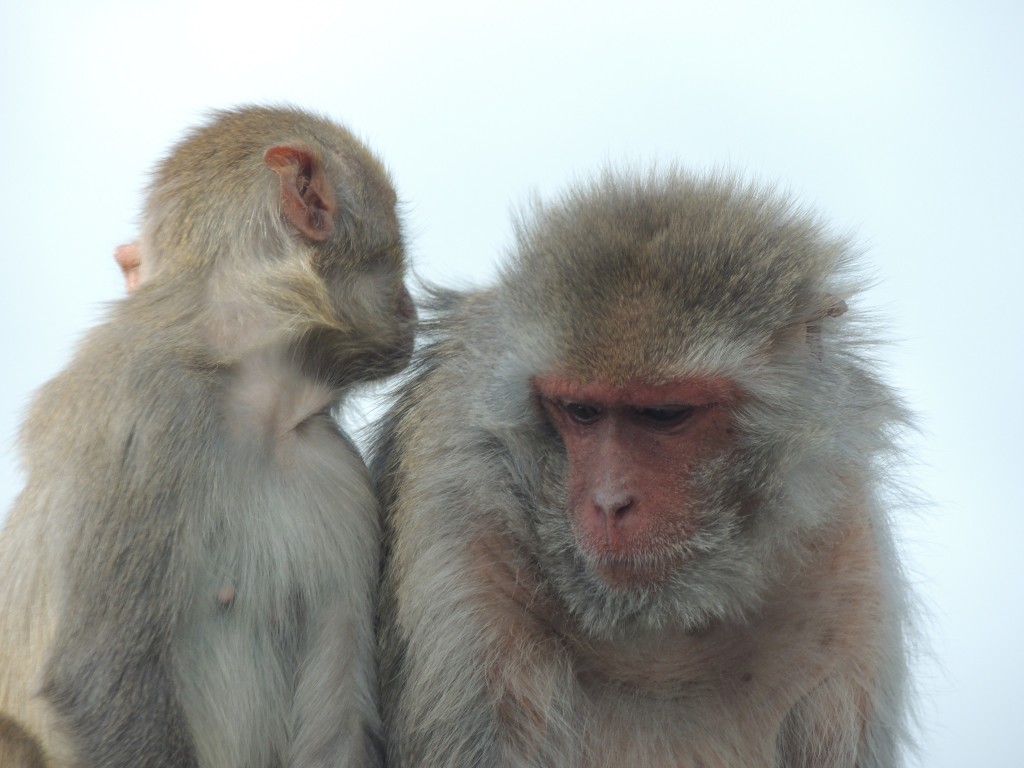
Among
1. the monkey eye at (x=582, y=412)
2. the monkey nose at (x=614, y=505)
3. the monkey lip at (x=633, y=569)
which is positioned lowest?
the monkey lip at (x=633, y=569)

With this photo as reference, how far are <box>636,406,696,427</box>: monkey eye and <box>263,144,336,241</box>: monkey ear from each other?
124 centimetres

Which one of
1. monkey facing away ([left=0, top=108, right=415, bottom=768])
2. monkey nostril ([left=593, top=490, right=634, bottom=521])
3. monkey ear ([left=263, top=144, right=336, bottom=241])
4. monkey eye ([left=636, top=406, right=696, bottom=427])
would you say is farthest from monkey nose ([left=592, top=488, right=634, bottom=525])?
monkey ear ([left=263, top=144, right=336, bottom=241])

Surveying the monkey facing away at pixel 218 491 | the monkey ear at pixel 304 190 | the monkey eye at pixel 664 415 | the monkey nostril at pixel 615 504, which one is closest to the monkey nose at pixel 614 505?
the monkey nostril at pixel 615 504

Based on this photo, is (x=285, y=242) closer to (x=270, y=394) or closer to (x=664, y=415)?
(x=270, y=394)

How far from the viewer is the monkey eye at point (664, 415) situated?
4.15 m

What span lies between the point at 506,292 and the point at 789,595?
1300mm

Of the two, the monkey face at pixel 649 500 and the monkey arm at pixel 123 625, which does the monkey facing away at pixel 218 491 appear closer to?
the monkey arm at pixel 123 625

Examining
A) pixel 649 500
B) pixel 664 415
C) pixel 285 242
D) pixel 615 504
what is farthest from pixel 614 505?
pixel 285 242

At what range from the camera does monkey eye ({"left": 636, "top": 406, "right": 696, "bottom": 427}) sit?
4148 mm

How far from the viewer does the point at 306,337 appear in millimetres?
4668

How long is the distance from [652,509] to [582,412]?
0.37m

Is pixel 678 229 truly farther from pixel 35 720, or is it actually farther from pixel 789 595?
pixel 35 720

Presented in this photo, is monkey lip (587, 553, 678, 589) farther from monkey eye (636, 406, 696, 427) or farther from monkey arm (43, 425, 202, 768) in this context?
monkey arm (43, 425, 202, 768)

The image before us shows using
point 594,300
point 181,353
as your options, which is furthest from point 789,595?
point 181,353
